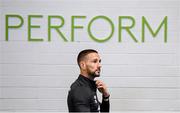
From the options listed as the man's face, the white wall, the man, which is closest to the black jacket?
the man

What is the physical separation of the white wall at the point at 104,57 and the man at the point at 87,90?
4.41 ft

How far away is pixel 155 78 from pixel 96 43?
106 centimetres

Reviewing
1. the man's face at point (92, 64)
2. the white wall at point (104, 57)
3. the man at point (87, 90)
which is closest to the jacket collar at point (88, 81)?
the man at point (87, 90)

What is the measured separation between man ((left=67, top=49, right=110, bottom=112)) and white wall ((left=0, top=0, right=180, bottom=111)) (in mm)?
1344

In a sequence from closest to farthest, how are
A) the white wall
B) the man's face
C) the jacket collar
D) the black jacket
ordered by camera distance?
the black jacket, the jacket collar, the man's face, the white wall

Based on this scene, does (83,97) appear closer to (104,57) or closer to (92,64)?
(92,64)

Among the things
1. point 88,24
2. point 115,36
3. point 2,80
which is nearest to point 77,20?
point 88,24

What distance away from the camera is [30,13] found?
232 inches

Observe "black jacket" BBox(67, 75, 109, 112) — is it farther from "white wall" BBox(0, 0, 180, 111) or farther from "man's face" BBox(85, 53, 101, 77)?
"white wall" BBox(0, 0, 180, 111)

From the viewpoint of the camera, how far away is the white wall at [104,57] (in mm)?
5895

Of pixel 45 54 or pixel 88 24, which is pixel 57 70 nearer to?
pixel 45 54

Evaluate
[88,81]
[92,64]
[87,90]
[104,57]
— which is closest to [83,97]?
[87,90]

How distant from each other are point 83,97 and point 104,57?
1913mm

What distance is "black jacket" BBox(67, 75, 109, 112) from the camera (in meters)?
4.04
